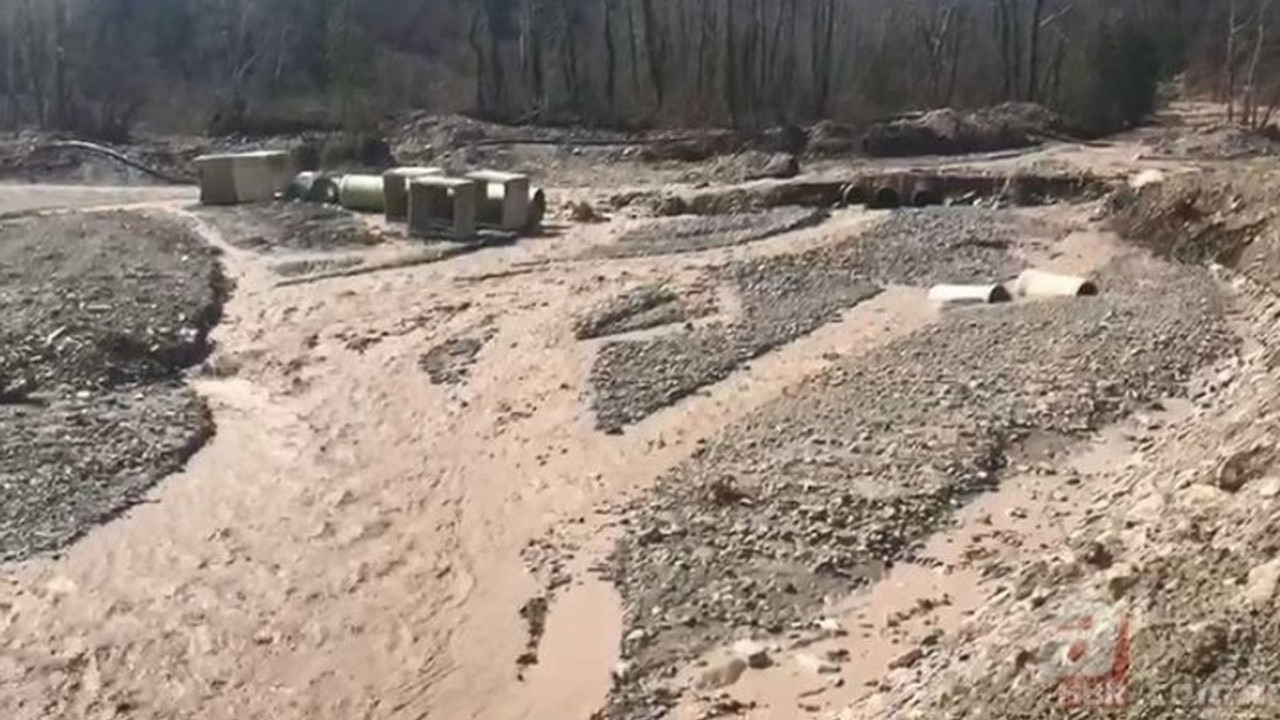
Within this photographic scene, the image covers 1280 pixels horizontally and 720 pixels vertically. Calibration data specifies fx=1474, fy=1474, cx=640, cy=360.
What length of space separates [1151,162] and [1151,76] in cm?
1053

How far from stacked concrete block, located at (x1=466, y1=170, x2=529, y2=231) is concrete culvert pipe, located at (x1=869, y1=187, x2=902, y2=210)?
734cm

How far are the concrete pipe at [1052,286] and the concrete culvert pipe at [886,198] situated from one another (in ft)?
28.7

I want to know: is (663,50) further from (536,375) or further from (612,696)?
(612,696)

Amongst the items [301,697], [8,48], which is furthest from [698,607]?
[8,48]

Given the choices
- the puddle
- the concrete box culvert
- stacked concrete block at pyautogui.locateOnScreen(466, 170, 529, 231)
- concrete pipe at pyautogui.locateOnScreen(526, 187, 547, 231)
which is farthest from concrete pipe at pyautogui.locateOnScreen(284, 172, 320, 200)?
the puddle

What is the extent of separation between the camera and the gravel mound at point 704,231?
25594 mm

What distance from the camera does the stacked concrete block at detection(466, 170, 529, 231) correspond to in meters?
27.8

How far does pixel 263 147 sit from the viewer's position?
38531mm

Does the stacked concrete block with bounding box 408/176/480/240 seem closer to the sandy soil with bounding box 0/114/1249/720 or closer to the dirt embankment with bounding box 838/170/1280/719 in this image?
the sandy soil with bounding box 0/114/1249/720

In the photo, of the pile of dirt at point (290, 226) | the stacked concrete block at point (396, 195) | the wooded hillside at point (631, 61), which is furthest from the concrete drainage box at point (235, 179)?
the wooded hillside at point (631, 61)

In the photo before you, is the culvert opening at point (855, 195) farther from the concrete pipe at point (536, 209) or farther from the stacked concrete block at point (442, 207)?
the stacked concrete block at point (442, 207)

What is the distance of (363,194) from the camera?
3020cm

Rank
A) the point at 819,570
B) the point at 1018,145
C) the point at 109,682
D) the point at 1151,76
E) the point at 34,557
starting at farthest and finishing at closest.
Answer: the point at 1151,76 < the point at 1018,145 < the point at 34,557 < the point at 819,570 < the point at 109,682

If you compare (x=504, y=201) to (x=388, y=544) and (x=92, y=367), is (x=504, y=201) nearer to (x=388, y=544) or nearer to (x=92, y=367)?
(x=92, y=367)
